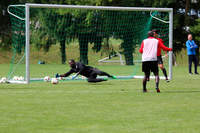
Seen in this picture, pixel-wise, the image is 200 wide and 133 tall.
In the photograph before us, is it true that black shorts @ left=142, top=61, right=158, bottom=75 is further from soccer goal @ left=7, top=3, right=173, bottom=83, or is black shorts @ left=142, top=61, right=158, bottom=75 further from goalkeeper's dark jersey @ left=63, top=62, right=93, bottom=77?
soccer goal @ left=7, top=3, right=173, bottom=83

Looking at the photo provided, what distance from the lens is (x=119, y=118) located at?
8.26 meters

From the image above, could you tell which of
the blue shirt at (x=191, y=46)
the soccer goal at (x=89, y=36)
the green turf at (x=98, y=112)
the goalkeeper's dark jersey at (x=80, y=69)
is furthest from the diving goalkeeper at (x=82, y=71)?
the blue shirt at (x=191, y=46)

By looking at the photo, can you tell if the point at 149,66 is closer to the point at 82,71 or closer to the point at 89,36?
the point at 82,71

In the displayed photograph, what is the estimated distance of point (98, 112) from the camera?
9.02m

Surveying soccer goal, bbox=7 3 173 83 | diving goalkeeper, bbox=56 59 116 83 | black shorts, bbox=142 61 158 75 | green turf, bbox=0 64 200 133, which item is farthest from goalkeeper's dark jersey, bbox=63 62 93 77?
soccer goal, bbox=7 3 173 83

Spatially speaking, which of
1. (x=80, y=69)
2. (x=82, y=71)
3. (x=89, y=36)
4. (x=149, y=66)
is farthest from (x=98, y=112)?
(x=89, y=36)

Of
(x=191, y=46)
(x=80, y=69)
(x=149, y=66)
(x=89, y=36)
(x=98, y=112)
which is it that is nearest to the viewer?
(x=98, y=112)

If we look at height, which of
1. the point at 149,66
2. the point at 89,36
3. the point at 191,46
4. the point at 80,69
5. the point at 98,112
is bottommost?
the point at 98,112

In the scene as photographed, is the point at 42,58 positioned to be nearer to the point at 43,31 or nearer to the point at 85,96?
the point at 43,31

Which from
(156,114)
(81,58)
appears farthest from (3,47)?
(156,114)

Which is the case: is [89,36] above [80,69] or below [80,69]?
above

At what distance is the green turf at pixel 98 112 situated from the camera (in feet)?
23.9

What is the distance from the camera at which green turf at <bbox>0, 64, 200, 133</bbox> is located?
7.29m

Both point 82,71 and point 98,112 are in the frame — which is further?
point 82,71
